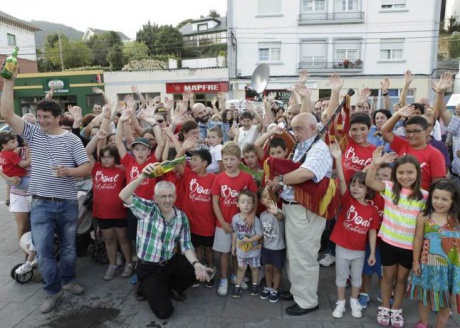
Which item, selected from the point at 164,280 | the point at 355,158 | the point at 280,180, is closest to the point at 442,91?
the point at 355,158

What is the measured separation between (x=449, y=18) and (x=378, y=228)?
4706 centimetres

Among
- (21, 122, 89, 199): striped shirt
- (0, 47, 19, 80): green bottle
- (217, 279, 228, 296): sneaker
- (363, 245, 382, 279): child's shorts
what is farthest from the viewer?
(217, 279, 228, 296): sneaker

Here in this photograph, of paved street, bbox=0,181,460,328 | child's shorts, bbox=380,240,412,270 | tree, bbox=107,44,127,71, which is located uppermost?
tree, bbox=107,44,127,71

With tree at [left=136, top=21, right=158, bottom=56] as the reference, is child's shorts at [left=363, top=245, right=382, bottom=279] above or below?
below

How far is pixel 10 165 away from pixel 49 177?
116 cm

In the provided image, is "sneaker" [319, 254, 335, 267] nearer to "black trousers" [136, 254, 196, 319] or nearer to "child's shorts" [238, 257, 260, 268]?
"child's shorts" [238, 257, 260, 268]

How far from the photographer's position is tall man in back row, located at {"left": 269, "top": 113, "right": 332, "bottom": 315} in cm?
333

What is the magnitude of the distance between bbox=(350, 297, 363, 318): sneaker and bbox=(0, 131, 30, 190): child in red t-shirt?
405 cm

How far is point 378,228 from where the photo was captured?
3430 millimetres

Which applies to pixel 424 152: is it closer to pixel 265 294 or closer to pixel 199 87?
pixel 265 294

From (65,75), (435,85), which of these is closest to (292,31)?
(65,75)

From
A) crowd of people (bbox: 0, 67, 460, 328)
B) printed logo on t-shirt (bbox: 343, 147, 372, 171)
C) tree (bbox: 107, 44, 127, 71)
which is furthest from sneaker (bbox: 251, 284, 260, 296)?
tree (bbox: 107, 44, 127, 71)

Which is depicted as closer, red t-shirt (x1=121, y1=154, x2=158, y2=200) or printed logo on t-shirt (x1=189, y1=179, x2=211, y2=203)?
printed logo on t-shirt (x1=189, y1=179, x2=211, y2=203)

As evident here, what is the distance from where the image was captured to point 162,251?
365 cm
